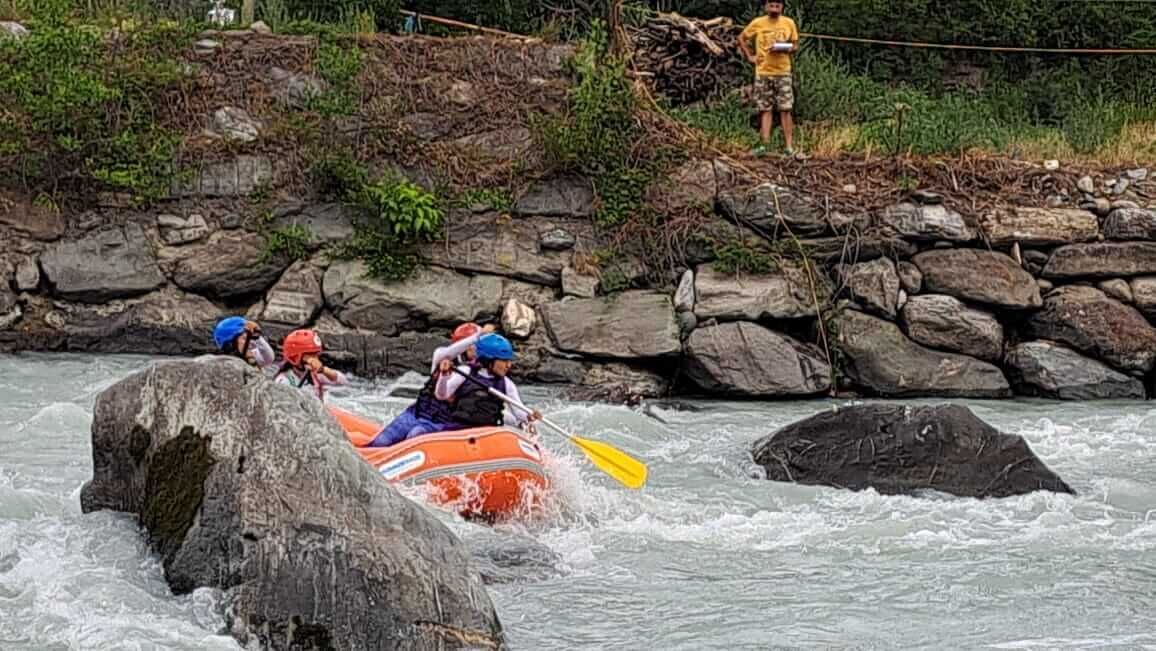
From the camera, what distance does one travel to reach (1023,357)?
510 inches

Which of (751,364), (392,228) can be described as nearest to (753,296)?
(751,364)

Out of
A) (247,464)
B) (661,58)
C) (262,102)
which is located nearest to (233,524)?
(247,464)

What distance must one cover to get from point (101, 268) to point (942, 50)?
9.54 m

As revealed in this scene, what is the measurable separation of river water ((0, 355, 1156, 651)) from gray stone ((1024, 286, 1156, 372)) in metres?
2.60

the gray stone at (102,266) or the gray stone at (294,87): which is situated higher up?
A: the gray stone at (294,87)

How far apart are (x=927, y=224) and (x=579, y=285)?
2910 mm

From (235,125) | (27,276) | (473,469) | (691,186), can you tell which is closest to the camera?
(473,469)

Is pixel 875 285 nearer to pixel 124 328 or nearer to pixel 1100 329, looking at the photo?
pixel 1100 329

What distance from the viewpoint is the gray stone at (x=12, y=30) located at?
14.4m

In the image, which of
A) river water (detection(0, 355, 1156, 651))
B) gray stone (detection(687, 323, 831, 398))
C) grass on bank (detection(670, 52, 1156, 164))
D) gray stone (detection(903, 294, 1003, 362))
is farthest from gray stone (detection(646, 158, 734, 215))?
river water (detection(0, 355, 1156, 651))

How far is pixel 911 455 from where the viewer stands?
895cm

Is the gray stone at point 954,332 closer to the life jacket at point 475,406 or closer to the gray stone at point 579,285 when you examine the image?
the gray stone at point 579,285

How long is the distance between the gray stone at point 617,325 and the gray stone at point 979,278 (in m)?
2.17

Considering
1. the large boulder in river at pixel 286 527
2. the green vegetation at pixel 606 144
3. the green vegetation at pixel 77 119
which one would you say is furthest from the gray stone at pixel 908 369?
the large boulder in river at pixel 286 527
